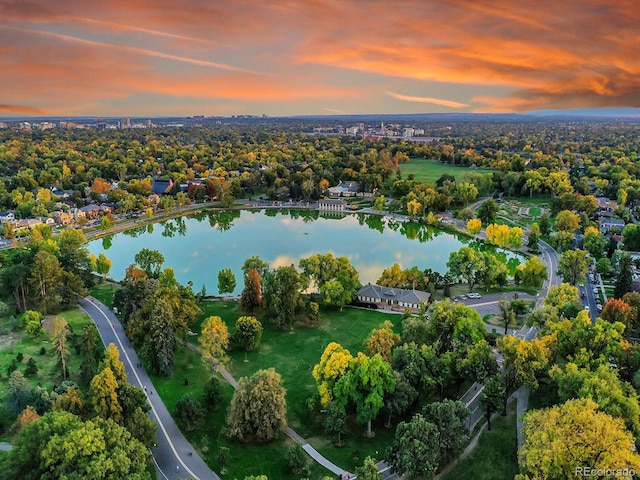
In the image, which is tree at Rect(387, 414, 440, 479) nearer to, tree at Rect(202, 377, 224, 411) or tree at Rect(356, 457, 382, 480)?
tree at Rect(356, 457, 382, 480)

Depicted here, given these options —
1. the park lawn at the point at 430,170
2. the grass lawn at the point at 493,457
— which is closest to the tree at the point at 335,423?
the grass lawn at the point at 493,457

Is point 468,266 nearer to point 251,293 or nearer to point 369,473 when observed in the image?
point 251,293

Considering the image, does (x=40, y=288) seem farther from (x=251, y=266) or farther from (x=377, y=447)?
(x=377, y=447)

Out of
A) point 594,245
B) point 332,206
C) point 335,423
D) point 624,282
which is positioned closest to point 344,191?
point 332,206

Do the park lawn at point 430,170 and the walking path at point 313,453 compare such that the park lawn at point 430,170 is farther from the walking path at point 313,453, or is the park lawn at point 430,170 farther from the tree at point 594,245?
the walking path at point 313,453

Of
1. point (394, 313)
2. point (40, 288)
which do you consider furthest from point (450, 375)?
point (40, 288)
